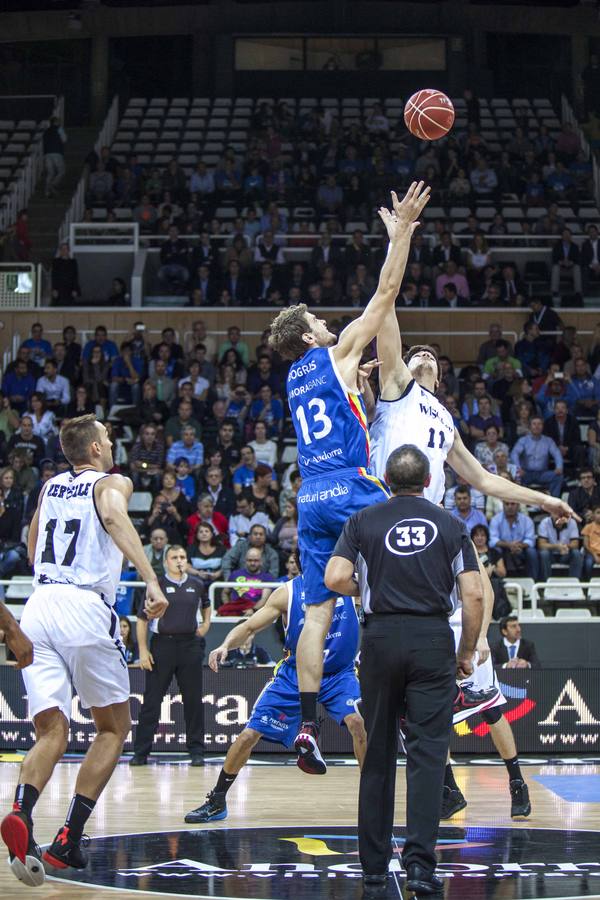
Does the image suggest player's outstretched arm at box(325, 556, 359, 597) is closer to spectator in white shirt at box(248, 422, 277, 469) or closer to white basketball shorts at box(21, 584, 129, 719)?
white basketball shorts at box(21, 584, 129, 719)

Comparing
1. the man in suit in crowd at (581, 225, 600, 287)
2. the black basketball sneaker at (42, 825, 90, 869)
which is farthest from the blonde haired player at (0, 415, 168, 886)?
the man in suit in crowd at (581, 225, 600, 287)

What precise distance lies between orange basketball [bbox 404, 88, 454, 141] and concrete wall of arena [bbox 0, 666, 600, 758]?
235 inches

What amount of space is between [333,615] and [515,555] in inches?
331

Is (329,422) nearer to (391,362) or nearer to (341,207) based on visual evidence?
(391,362)

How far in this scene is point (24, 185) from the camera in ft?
86.9

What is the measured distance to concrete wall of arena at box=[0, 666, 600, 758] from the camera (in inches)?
494

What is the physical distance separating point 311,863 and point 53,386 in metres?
13.5

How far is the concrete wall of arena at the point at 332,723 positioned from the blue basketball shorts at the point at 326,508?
218 inches

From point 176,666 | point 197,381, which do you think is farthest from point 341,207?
point 176,666

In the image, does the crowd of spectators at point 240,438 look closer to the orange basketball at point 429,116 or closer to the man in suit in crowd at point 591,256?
the man in suit in crowd at point 591,256

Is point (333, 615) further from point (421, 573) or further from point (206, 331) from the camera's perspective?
point (206, 331)

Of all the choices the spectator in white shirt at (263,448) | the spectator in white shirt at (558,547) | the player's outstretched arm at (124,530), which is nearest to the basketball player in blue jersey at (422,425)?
the player's outstretched arm at (124,530)

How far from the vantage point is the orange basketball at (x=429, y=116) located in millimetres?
8336

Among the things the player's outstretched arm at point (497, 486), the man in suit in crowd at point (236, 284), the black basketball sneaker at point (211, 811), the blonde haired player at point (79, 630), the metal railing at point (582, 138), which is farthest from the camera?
the metal railing at point (582, 138)
